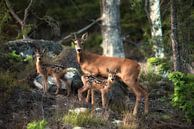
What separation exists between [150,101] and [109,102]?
1526 millimetres

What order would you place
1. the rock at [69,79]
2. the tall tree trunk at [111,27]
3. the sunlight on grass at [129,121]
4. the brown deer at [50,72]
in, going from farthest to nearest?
the tall tree trunk at [111,27] → the rock at [69,79] → the brown deer at [50,72] → the sunlight on grass at [129,121]

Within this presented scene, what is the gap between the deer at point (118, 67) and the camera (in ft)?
56.8

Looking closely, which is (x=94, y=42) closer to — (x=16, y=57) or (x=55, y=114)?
(x=16, y=57)

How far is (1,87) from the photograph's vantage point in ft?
56.2

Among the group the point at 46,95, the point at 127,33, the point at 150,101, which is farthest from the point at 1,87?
the point at 127,33

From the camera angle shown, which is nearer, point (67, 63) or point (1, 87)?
point (1, 87)

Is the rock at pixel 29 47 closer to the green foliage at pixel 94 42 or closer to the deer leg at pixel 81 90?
the deer leg at pixel 81 90

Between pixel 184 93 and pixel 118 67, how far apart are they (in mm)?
1744

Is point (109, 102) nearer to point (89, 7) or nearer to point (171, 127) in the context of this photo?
point (171, 127)

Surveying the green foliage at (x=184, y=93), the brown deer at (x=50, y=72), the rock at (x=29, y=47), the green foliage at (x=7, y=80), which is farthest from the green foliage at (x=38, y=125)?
the rock at (x=29, y=47)

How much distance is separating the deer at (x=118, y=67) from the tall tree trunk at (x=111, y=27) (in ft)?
24.6

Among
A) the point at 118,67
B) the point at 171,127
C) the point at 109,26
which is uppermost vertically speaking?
the point at 109,26

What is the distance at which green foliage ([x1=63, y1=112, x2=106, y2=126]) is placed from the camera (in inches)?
A: 629

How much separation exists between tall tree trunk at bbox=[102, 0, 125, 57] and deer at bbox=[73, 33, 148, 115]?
24.6 feet
